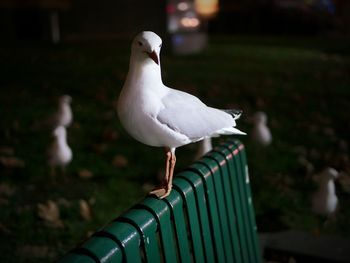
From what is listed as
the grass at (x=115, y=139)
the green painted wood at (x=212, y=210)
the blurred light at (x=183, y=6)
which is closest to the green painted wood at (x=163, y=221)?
the green painted wood at (x=212, y=210)

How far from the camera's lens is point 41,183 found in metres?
4.29

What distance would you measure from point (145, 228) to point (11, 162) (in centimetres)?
330

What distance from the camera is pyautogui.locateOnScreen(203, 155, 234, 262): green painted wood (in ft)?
7.16

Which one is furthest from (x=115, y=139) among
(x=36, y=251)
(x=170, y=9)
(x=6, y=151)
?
(x=170, y=9)

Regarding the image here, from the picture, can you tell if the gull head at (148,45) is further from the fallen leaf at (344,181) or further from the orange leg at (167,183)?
the fallen leaf at (344,181)

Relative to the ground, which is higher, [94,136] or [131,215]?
[131,215]

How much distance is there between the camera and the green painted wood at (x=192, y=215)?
1888 millimetres

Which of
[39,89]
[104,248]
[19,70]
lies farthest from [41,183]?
[19,70]

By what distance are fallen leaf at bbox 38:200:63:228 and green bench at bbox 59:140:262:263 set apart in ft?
5.38

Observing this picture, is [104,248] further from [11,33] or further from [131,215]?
[11,33]

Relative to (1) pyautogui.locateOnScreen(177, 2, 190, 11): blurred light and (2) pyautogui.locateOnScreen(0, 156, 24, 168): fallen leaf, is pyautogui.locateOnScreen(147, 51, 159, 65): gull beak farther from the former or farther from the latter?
(1) pyautogui.locateOnScreen(177, 2, 190, 11): blurred light

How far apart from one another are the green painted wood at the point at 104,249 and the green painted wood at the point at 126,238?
0.02 meters

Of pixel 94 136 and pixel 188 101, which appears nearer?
pixel 188 101

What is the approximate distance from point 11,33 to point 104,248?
53.4ft
